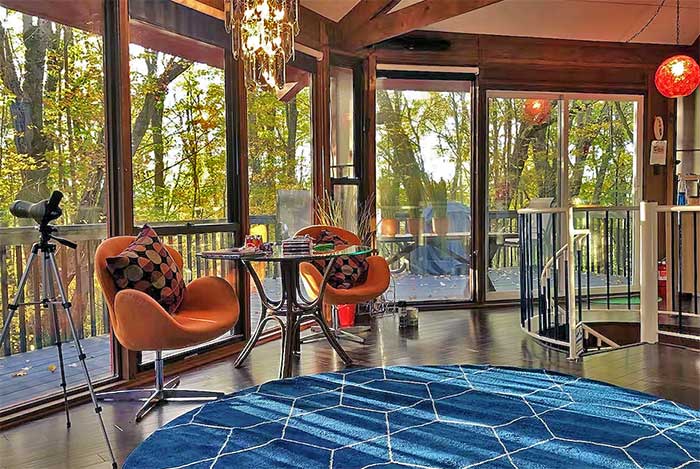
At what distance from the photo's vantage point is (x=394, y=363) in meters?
4.07

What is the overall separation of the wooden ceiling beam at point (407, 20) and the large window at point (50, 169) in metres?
2.70

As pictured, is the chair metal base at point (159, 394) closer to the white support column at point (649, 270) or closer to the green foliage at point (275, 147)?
the green foliage at point (275, 147)

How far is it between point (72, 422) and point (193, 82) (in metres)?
2.43

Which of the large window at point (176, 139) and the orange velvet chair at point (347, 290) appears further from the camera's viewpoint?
the orange velvet chair at point (347, 290)

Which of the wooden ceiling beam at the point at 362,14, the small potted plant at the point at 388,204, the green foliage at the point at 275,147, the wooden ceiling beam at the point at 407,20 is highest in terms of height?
the wooden ceiling beam at the point at 362,14

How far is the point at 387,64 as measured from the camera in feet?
20.2

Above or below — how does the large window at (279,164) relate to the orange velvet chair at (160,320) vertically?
above

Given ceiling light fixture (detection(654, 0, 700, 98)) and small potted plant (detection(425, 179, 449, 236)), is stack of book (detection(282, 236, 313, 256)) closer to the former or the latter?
small potted plant (detection(425, 179, 449, 236))

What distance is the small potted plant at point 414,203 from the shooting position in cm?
640

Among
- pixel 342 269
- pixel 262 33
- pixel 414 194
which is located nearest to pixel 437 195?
pixel 414 194

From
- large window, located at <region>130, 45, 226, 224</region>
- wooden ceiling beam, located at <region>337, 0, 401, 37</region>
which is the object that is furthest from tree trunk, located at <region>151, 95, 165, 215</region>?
wooden ceiling beam, located at <region>337, 0, 401, 37</region>

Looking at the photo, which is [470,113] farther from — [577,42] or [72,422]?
[72,422]

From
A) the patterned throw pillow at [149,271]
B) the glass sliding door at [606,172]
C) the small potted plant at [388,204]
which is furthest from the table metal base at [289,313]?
the glass sliding door at [606,172]

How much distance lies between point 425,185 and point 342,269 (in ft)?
6.73
